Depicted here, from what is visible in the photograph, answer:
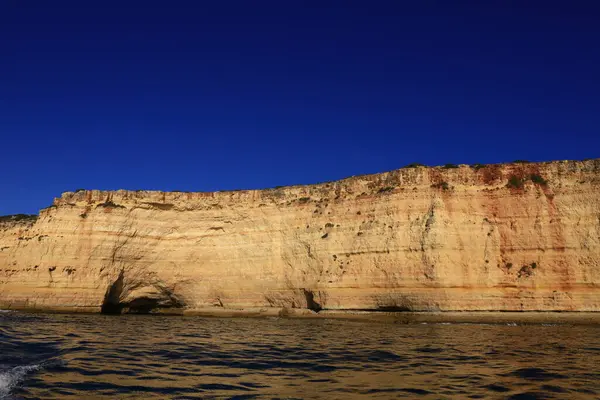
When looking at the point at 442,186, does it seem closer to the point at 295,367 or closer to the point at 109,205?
the point at 295,367

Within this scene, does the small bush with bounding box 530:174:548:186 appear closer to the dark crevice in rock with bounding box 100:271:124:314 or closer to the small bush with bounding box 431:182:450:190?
the small bush with bounding box 431:182:450:190

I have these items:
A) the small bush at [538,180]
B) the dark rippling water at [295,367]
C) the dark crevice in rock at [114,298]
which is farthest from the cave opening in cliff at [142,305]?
the small bush at [538,180]

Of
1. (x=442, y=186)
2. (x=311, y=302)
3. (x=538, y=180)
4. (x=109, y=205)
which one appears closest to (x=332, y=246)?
(x=311, y=302)

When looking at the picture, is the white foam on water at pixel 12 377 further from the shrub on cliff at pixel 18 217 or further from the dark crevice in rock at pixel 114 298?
the shrub on cliff at pixel 18 217

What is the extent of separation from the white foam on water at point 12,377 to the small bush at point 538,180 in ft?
97.9

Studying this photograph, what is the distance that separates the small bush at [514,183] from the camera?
3156 cm

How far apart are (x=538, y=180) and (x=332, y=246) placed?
14435 millimetres

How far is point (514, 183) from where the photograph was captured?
31672 millimetres

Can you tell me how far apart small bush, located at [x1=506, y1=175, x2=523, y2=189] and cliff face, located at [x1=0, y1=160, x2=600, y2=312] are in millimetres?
98

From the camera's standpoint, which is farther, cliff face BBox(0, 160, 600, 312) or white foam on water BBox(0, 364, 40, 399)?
cliff face BBox(0, 160, 600, 312)

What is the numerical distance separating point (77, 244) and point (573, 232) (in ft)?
116

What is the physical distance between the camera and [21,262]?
38.9 metres

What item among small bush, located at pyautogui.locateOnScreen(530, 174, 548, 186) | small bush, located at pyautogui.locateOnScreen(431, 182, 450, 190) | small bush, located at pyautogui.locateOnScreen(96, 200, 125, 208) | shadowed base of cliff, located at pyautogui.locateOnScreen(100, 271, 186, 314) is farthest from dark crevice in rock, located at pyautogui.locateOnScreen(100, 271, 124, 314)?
small bush, located at pyautogui.locateOnScreen(530, 174, 548, 186)

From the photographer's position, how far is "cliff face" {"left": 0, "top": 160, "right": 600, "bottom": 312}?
29375mm
